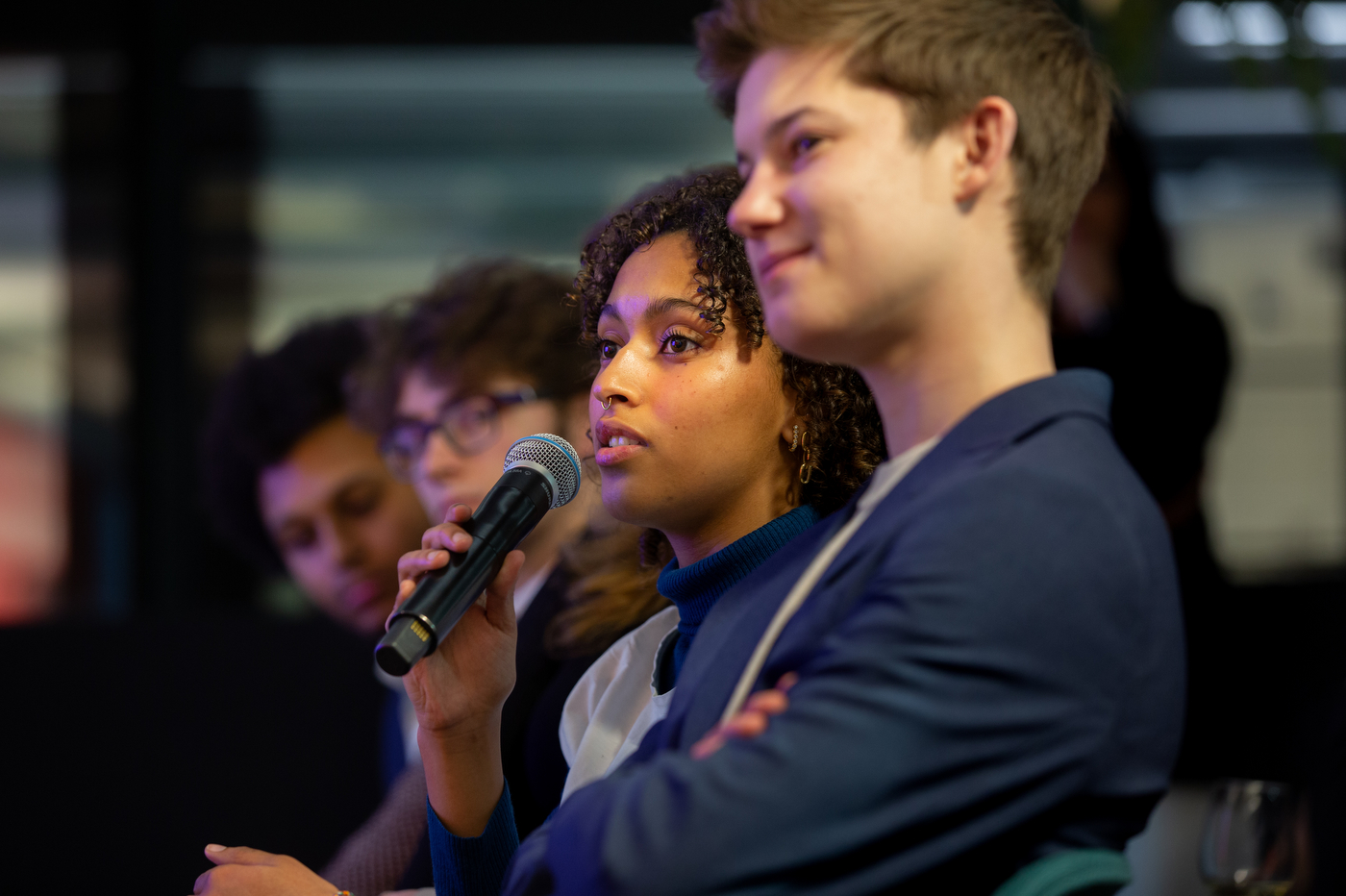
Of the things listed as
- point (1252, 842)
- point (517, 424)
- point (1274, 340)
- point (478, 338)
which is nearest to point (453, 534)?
point (517, 424)

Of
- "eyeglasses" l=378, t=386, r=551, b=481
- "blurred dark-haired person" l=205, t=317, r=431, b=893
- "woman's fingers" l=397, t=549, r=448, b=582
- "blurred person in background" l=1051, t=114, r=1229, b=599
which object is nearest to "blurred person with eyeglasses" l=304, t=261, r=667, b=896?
"eyeglasses" l=378, t=386, r=551, b=481

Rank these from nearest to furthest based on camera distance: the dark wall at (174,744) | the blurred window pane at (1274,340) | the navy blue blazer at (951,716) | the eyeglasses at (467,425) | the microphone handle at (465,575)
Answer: the navy blue blazer at (951,716) → the microphone handle at (465,575) → the eyeglasses at (467,425) → the dark wall at (174,744) → the blurred window pane at (1274,340)

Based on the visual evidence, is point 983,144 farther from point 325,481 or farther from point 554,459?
point 325,481

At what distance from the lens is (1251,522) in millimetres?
4230

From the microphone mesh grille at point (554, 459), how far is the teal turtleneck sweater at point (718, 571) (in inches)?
5.0

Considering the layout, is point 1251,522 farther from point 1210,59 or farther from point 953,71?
point 953,71

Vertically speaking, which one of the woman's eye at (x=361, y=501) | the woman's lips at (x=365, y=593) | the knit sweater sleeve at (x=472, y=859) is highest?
the woman's eye at (x=361, y=501)

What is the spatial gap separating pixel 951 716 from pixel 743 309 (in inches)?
20.9

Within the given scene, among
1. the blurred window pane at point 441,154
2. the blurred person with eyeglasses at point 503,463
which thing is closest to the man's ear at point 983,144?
the blurred person with eyeglasses at point 503,463

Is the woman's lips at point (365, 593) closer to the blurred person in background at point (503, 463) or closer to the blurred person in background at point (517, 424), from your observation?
the blurred person in background at point (503, 463)

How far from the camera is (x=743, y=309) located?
3.87 ft

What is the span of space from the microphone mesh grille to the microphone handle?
0.02 metres

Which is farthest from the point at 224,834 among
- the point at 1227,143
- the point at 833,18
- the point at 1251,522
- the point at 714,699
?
the point at 1227,143

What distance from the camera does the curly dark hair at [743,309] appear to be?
1.18m
